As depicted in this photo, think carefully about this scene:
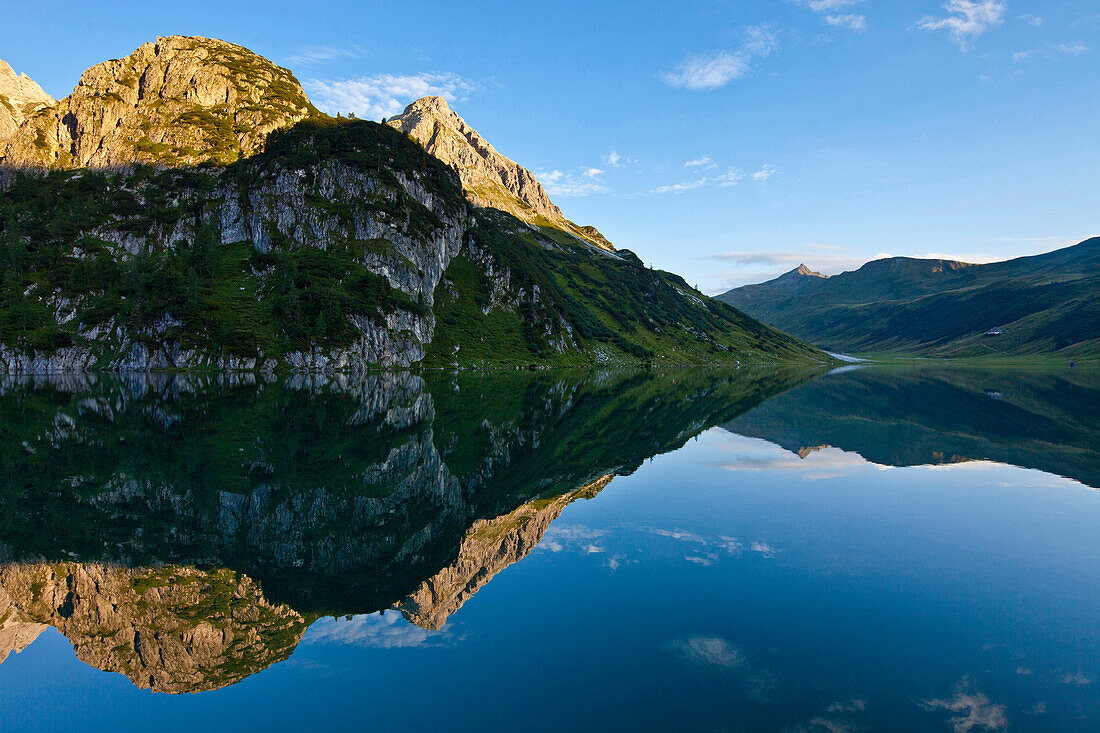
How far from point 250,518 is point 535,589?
1549cm

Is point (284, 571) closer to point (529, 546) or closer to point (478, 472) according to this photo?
point (529, 546)

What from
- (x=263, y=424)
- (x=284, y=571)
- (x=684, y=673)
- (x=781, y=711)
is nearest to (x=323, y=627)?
(x=284, y=571)

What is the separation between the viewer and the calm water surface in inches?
481

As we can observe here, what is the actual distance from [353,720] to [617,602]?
879cm

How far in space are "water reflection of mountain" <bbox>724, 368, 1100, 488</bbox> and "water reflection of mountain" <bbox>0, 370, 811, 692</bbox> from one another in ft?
45.9

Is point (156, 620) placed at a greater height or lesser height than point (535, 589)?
greater

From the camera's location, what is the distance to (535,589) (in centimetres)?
1850

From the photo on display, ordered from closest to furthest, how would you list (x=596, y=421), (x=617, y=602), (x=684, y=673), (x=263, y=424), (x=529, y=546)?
(x=684, y=673), (x=617, y=602), (x=529, y=546), (x=263, y=424), (x=596, y=421)

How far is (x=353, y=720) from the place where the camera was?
454 inches

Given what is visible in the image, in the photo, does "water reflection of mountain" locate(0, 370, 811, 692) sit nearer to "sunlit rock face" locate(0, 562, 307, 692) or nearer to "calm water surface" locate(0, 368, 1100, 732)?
"sunlit rock face" locate(0, 562, 307, 692)

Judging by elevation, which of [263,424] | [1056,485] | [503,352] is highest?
[503,352]

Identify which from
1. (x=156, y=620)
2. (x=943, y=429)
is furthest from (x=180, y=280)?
(x=943, y=429)

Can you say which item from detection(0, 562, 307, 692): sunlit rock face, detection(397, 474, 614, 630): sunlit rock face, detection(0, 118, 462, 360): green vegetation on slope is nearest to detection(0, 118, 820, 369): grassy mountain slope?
detection(0, 118, 462, 360): green vegetation on slope

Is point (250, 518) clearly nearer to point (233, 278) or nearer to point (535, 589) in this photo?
point (535, 589)
